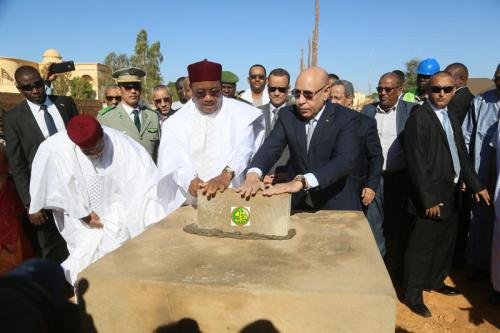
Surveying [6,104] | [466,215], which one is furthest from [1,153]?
[6,104]

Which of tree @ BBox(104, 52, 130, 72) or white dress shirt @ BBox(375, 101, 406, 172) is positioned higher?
tree @ BBox(104, 52, 130, 72)

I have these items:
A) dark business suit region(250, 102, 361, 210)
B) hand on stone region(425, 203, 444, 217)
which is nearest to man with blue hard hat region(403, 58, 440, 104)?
hand on stone region(425, 203, 444, 217)

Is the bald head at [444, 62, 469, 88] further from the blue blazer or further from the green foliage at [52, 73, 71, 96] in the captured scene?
the green foliage at [52, 73, 71, 96]

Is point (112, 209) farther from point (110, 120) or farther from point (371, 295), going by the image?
point (371, 295)

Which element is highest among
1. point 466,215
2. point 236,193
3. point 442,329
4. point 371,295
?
point 236,193

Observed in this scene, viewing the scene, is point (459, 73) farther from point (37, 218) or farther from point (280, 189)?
point (37, 218)

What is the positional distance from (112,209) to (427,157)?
8.73 feet

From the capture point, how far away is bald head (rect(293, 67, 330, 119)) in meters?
2.65

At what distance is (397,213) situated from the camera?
432 centimetres

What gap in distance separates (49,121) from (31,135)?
245 millimetres

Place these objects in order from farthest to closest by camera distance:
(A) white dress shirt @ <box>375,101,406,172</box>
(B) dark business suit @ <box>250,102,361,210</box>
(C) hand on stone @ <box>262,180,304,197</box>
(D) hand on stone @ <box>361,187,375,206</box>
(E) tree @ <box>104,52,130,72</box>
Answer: (E) tree @ <box>104,52,130,72</box>
(A) white dress shirt @ <box>375,101,406,172</box>
(D) hand on stone @ <box>361,187,375,206</box>
(B) dark business suit @ <box>250,102,361,210</box>
(C) hand on stone @ <box>262,180,304,197</box>

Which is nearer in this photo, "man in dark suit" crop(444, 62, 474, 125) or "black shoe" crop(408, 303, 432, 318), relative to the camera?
"black shoe" crop(408, 303, 432, 318)

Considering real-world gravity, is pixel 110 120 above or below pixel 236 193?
above

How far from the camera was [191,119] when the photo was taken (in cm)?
331
